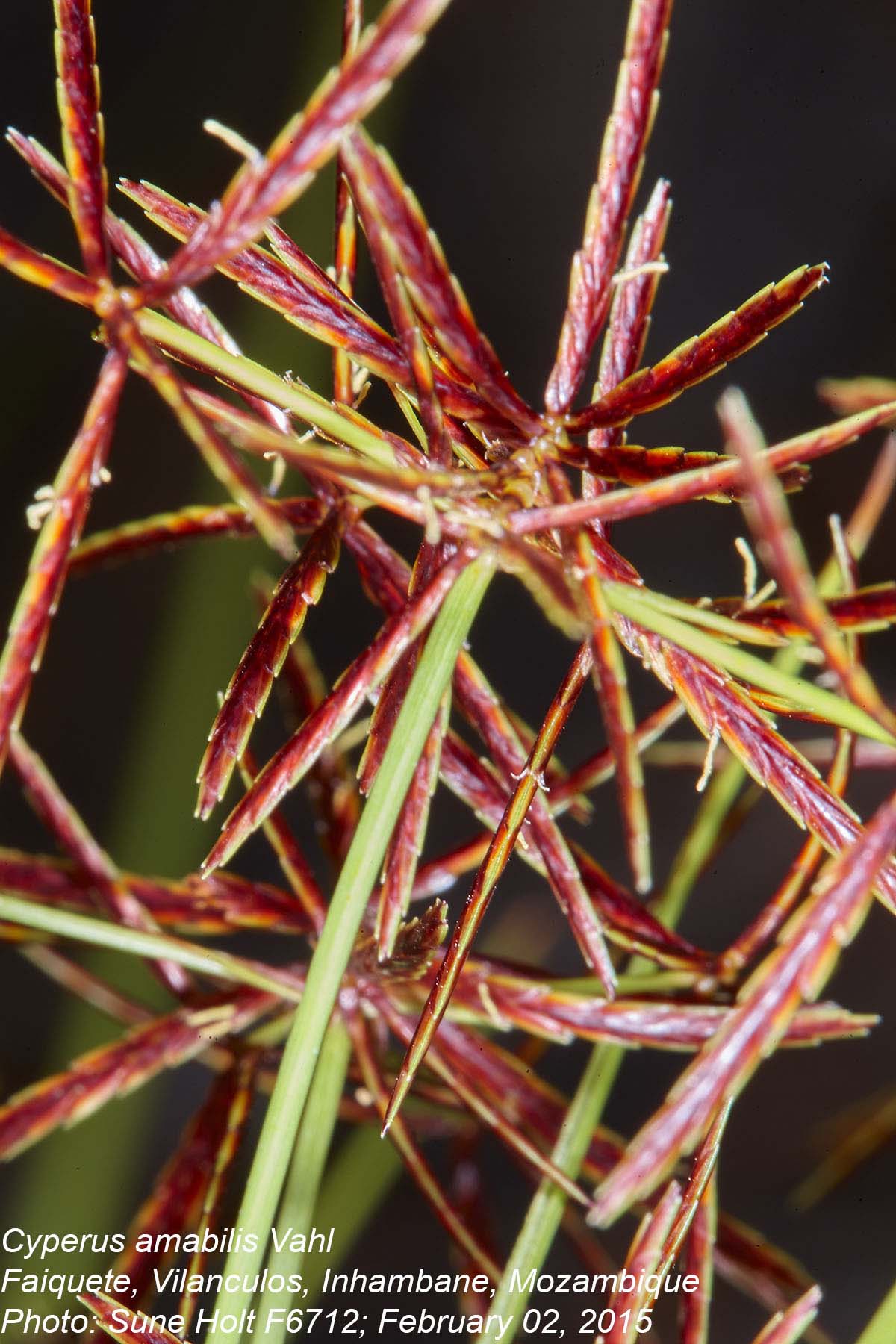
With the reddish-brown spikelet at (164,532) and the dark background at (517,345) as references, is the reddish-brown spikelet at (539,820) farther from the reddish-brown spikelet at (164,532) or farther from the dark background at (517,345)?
the dark background at (517,345)

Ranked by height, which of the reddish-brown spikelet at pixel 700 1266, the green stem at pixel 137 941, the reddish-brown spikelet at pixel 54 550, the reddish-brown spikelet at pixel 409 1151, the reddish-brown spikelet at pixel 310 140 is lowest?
the reddish-brown spikelet at pixel 700 1266

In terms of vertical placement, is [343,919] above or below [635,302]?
below

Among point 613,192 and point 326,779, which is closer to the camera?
point 613,192

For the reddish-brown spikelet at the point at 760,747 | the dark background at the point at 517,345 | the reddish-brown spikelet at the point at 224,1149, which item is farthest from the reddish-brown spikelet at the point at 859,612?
the dark background at the point at 517,345

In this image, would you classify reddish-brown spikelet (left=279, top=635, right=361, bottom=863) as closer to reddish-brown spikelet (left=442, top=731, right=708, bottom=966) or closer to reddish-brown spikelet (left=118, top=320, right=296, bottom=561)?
reddish-brown spikelet (left=442, top=731, right=708, bottom=966)

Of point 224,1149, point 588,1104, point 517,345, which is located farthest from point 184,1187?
point 517,345

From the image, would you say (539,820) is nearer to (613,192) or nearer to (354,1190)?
(613,192)
